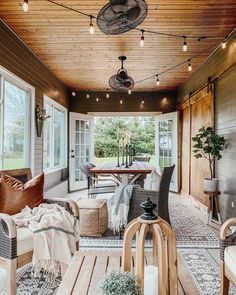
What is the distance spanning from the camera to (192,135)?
20.2ft

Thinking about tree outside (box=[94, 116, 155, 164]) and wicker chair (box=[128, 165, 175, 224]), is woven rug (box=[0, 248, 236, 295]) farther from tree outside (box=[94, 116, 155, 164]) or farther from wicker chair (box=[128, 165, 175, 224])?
tree outside (box=[94, 116, 155, 164])

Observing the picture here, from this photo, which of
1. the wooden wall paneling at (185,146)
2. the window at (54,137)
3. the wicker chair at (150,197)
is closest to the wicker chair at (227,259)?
the wicker chair at (150,197)

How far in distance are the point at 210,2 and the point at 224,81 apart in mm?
1428

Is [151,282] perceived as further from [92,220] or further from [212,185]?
[212,185]

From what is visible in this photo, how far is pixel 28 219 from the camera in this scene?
245 cm

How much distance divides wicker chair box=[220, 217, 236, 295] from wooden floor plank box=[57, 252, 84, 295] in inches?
39.1

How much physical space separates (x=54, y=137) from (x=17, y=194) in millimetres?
4030

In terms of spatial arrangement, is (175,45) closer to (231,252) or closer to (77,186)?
(231,252)

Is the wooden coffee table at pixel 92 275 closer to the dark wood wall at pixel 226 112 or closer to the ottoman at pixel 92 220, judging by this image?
the ottoman at pixel 92 220

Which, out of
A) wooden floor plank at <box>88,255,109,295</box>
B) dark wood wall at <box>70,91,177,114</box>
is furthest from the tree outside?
wooden floor plank at <box>88,255,109,295</box>

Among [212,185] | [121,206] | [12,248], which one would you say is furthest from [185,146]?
[12,248]

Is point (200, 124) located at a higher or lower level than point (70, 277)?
higher

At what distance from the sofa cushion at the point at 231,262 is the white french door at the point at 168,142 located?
5255 mm

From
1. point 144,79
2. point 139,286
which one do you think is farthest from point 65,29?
point 139,286
